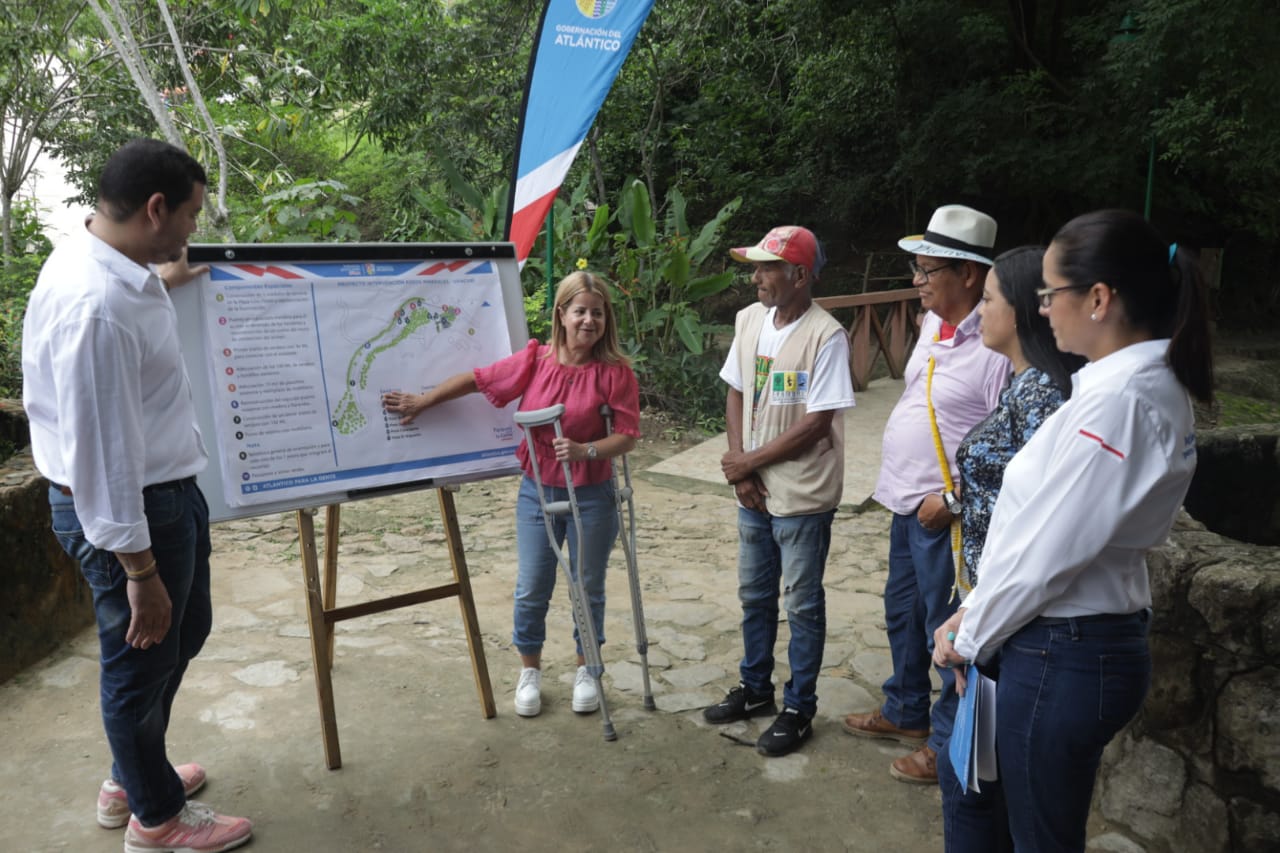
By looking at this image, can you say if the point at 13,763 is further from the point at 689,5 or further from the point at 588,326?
the point at 689,5

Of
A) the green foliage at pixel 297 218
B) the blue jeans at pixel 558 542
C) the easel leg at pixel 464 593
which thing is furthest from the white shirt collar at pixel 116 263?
the green foliage at pixel 297 218

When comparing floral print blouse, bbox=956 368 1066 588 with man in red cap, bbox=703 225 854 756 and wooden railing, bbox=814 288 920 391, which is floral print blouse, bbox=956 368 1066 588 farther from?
wooden railing, bbox=814 288 920 391

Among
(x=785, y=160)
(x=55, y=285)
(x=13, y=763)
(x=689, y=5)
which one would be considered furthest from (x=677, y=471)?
(x=785, y=160)

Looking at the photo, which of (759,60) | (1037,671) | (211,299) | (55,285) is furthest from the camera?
(759,60)

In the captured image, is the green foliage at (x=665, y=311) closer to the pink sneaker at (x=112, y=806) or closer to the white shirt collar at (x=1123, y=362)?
the pink sneaker at (x=112, y=806)

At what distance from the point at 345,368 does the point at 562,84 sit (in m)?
2.20

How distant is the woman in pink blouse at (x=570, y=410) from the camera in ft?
11.1

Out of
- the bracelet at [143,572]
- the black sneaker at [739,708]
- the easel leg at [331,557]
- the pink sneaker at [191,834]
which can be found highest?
the bracelet at [143,572]

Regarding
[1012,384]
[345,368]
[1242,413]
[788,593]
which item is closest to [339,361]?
[345,368]

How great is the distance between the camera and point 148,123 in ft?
36.6

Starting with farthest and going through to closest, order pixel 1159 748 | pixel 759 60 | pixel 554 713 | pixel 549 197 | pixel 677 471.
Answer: pixel 759 60, pixel 677 471, pixel 549 197, pixel 554 713, pixel 1159 748

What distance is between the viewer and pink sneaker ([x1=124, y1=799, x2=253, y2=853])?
2.75m

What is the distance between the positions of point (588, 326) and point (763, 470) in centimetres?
76

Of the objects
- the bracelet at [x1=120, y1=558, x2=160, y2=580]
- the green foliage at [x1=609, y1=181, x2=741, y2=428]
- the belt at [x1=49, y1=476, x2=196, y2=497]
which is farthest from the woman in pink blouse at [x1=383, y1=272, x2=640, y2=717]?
the green foliage at [x1=609, y1=181, x2=741, y2=428]
